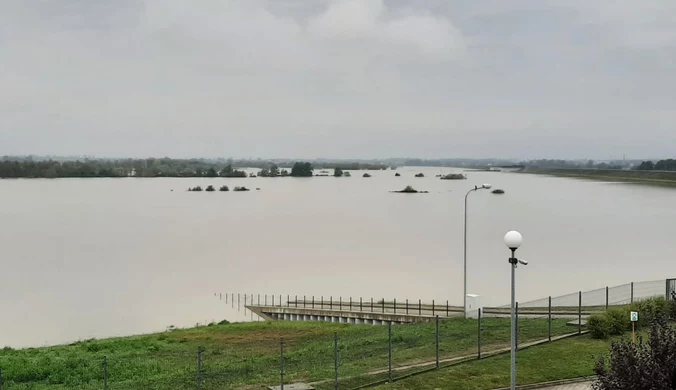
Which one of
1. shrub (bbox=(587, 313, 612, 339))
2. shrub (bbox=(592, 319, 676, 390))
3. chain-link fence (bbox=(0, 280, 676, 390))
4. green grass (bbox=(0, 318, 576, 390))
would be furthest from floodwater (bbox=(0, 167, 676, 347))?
shrub (bbox=(592, 319, 676, 390))

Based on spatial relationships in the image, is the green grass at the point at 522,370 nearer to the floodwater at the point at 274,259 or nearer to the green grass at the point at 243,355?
the green grass at the point at 243,355

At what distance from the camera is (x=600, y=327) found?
1905 cm

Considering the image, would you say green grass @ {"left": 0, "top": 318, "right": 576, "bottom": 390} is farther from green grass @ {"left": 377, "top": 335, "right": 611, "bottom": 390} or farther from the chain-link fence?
green grass @ {"left": 377, "top": 335, "right": 611, "bottom": 390}

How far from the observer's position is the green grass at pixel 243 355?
16.0 metres

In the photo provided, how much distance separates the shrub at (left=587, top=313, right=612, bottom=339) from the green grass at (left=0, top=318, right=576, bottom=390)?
1103 millimetres

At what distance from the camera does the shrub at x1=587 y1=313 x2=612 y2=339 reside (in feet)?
62.4

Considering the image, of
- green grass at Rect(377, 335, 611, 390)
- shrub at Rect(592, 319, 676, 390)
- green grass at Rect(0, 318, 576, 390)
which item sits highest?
shrub at Rect(592, 319, 676, 390)

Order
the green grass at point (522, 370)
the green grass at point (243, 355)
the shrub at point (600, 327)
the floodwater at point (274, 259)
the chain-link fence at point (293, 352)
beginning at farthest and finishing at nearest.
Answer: the floodwater at point (274, 259), the shrub at point (600, 327), the green grass at point (243, 355), the chain-link fence at point (293, 352), the green grass at point (522, 370)

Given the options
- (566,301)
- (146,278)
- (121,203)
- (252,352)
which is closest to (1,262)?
(146,278)

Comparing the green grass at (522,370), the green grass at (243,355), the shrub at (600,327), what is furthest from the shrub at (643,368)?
the shrub at (600,327)

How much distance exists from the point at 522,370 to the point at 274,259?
40429 millimetres

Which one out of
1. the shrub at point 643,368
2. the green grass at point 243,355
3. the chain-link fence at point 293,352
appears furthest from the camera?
the green grass at point 243,355

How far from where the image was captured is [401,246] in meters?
60.8

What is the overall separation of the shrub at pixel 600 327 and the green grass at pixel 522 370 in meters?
0.78
